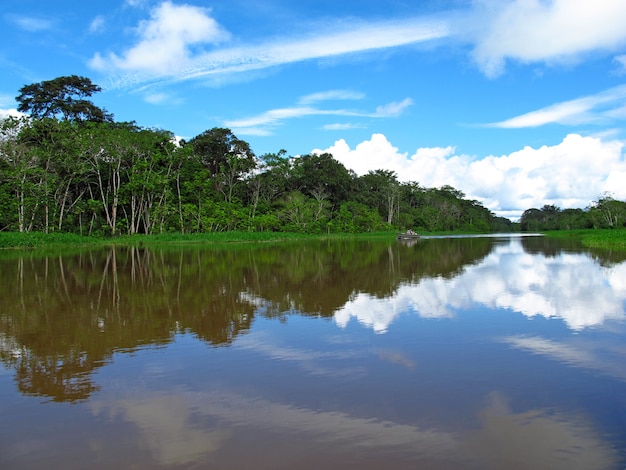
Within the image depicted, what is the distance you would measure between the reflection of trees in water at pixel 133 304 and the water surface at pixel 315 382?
50mm

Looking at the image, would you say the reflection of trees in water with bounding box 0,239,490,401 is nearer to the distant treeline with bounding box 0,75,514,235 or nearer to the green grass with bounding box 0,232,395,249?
the green grass with bounding box 0,232,395,249

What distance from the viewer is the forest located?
3491 cm

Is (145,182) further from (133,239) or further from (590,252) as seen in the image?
(590,252)

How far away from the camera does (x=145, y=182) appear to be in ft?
130

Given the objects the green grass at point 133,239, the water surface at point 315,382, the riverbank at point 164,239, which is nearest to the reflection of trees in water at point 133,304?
the water surface at point 315,382

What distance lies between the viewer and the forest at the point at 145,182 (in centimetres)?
3491

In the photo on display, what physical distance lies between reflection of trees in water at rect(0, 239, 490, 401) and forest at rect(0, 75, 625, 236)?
837 inches

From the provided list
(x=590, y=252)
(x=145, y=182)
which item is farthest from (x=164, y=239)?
(x=590, y=252)

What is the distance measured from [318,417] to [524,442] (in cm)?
161

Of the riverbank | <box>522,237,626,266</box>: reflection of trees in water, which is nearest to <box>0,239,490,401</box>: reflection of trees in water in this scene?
<box>522,237,626,266</box>: reflection of trees in water

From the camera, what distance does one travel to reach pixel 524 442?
362 centimetres

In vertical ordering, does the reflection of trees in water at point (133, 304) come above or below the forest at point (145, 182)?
below

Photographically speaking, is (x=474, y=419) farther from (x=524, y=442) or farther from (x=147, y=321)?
(x=147, y=321)

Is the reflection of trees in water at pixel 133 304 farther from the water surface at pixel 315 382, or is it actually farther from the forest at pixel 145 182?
the forest at pixel 145 182
